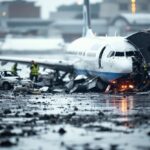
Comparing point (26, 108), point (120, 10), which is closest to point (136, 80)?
point (26, 108)

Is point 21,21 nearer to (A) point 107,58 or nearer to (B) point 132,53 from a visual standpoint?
(A) point 107,58

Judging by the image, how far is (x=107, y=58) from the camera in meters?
45.8

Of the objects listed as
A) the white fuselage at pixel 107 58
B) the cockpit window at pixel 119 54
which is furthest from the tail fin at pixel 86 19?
the cockpit window at pixel 119 54

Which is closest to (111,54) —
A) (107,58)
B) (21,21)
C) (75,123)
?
(107,58)

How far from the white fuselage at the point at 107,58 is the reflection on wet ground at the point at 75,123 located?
3.89 metres

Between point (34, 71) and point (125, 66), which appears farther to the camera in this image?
point (34, 71)

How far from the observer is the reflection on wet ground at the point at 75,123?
23.0m

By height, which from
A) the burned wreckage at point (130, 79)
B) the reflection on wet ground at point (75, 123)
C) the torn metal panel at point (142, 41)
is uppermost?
the torn metal panel at point (142, 41)

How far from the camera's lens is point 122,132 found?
25.4 meters

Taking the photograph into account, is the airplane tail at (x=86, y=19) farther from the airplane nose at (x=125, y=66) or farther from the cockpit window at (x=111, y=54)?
the airplane nose at (x=125, y=66)

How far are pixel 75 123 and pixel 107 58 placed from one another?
1814 cm

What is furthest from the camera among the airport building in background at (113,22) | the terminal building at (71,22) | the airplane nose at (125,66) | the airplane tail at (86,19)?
the terminal building at (71,22)

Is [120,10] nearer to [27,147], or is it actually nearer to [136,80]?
[136,80]

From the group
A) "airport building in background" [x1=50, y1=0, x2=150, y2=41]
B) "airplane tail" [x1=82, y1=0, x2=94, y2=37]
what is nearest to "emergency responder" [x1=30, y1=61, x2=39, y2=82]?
"airplane tail" [x1=82, y1=0, x2=94, y2=37]
